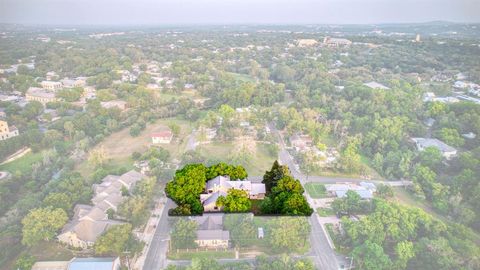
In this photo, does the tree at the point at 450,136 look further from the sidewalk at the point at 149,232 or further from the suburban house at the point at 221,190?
the sidewalk at the point at 149,232

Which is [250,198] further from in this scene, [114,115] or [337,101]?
[337,101]

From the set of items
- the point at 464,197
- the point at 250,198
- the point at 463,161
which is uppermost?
the point at 250,198

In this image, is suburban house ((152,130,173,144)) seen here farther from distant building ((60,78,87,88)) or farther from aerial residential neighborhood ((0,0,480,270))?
distant building ((60,78,87,88))

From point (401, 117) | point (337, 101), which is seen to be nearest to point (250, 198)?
point (401, 117)

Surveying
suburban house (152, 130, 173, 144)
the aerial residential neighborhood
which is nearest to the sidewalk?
the aerial residential neighborhood

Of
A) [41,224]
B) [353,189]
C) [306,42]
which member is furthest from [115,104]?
[306,42]

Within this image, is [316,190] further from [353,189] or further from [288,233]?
[288,233]
